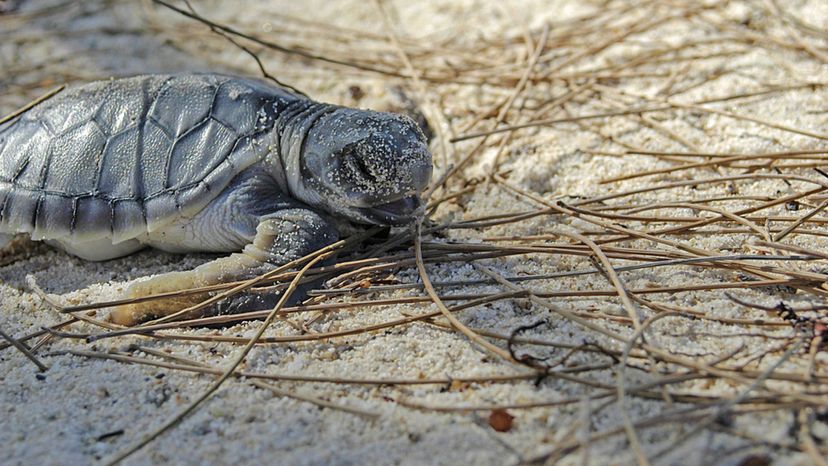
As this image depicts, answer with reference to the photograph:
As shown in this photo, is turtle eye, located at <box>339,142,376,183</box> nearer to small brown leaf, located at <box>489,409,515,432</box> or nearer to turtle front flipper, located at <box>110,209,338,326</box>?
turtle front flipper, located at <box>110,209,338,326</box>

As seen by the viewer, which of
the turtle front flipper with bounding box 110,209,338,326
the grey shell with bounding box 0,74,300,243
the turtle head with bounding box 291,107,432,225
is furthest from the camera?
the grey shell with bounding box 0,74,300,243

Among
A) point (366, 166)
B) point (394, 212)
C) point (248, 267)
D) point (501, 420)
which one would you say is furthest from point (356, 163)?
point (501, 420)

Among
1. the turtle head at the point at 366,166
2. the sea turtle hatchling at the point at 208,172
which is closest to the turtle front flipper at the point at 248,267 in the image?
the sea turtle hatchling at the point at 208,172

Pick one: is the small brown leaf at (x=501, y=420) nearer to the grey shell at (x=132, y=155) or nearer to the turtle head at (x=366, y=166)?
the turtle head at (x=366, y=166)

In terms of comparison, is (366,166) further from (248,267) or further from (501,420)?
(501,420)

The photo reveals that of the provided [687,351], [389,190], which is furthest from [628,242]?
[389,190]

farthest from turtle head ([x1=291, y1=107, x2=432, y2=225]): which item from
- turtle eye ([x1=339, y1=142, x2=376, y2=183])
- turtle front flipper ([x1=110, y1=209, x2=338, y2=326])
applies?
turtle front flipper ([x1=110, y1=209, x2=338, y2=326])
